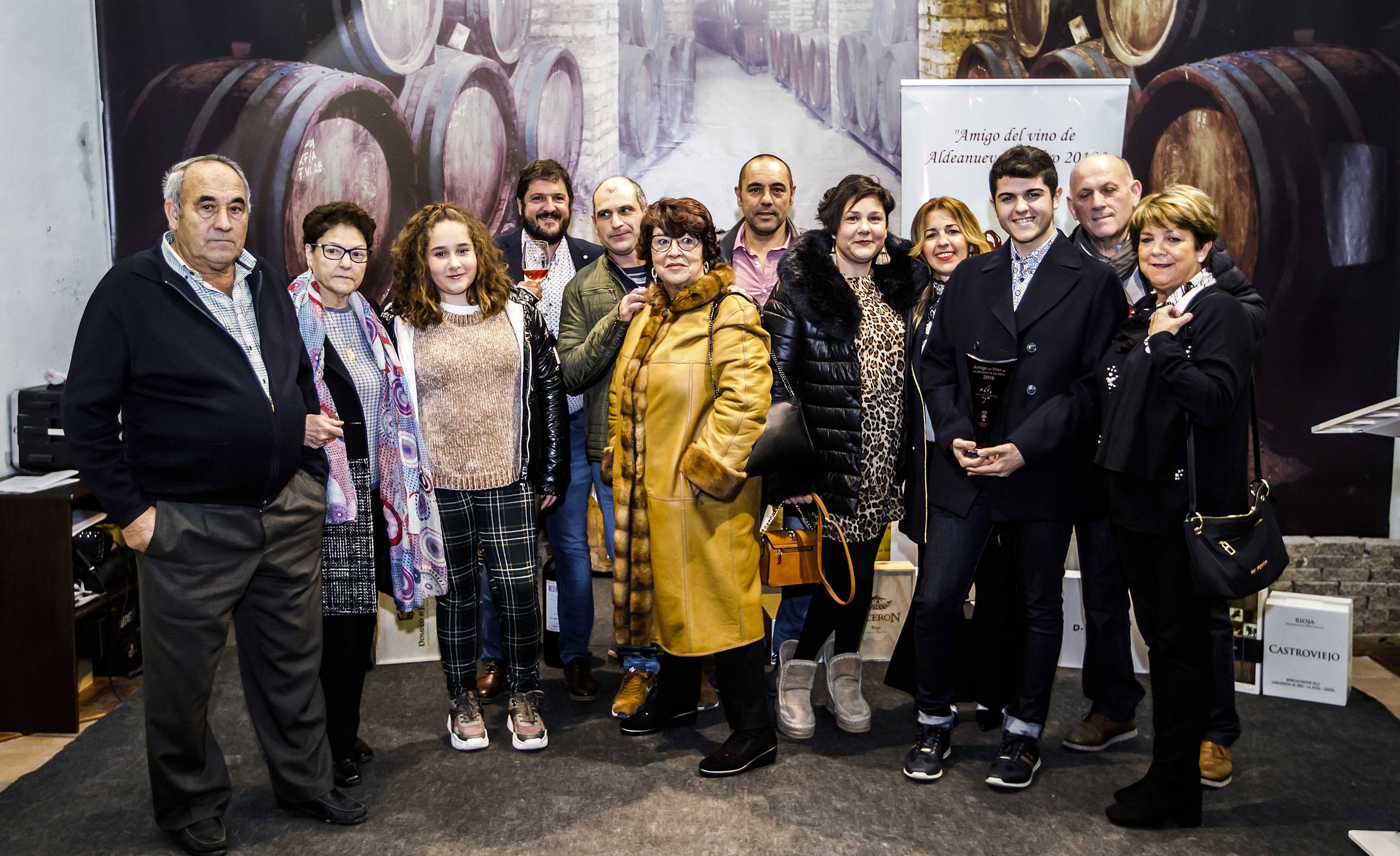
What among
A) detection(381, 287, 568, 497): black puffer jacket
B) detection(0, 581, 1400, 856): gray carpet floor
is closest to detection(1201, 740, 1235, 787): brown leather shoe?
detection(0, 581, 1400, 856): gray carpet floor

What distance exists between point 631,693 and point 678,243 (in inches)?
63.6

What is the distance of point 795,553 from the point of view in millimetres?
3248

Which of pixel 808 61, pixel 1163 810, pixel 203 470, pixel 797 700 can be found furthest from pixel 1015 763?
pixel 808 61

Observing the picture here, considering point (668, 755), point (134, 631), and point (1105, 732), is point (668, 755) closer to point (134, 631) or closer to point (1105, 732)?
point (1105, 732)

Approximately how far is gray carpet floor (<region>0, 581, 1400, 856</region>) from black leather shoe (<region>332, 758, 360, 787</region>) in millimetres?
68

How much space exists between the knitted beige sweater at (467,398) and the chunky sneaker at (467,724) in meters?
0.76

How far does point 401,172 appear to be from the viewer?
5.14 m

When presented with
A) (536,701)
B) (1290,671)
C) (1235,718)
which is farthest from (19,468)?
(1290,671)

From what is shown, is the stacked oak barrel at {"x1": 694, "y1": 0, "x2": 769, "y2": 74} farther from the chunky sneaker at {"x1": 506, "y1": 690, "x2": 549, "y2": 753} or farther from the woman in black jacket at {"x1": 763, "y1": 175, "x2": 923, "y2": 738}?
the chunky sneaker at {"x1": 506, "y1": 690, "x2": 549, "y2": 753}

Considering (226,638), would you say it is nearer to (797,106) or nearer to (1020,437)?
(1020,437)

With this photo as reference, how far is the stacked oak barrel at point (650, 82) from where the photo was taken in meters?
5.19

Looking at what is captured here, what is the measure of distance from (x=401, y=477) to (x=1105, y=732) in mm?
2394

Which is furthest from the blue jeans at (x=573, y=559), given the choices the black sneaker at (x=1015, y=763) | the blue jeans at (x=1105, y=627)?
the blue jeans at (x=1105, y=627)

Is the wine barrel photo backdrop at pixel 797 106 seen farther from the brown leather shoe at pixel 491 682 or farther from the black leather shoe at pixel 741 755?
the black leather shoe at pixel 741 755
